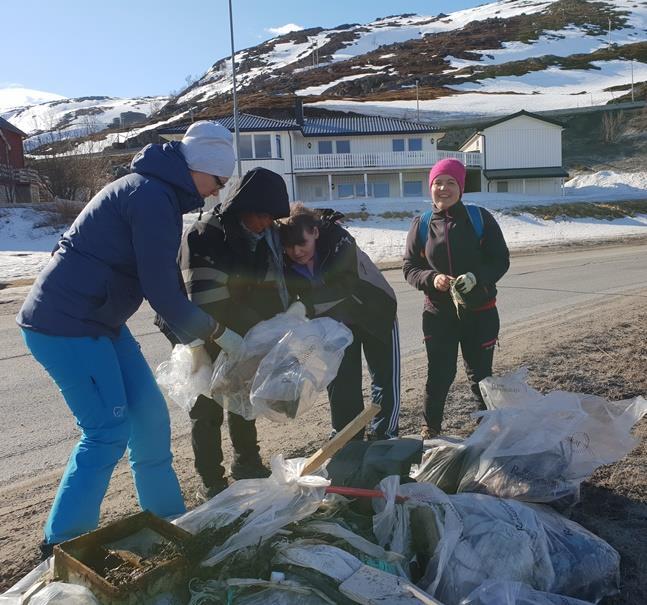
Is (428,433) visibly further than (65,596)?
Yes

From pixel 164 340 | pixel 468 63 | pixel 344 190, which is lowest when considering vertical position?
pixel 164 340

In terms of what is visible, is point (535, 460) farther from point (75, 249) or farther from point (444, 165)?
point (75, 249)

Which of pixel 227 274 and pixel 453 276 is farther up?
pixel 227 274

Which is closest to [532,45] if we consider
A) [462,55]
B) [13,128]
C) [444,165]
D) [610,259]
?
[462,55]

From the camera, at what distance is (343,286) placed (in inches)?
146

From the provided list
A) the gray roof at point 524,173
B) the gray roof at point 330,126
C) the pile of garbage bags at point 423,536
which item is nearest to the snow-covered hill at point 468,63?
the gray roof at point 330,126

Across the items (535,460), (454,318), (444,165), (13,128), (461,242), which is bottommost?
(535,460)

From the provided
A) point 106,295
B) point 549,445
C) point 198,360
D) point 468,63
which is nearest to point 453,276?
point 549,445

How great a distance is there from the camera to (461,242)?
13.4ft

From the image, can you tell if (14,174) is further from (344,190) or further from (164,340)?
(164,340)

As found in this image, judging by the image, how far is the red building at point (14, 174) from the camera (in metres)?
34.0

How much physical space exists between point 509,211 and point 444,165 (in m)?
24.0

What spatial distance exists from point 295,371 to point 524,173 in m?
42.3

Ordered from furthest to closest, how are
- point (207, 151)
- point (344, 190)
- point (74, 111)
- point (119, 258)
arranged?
point (74, 111), point (344, 190), point (207, 151), point (119, 258)
